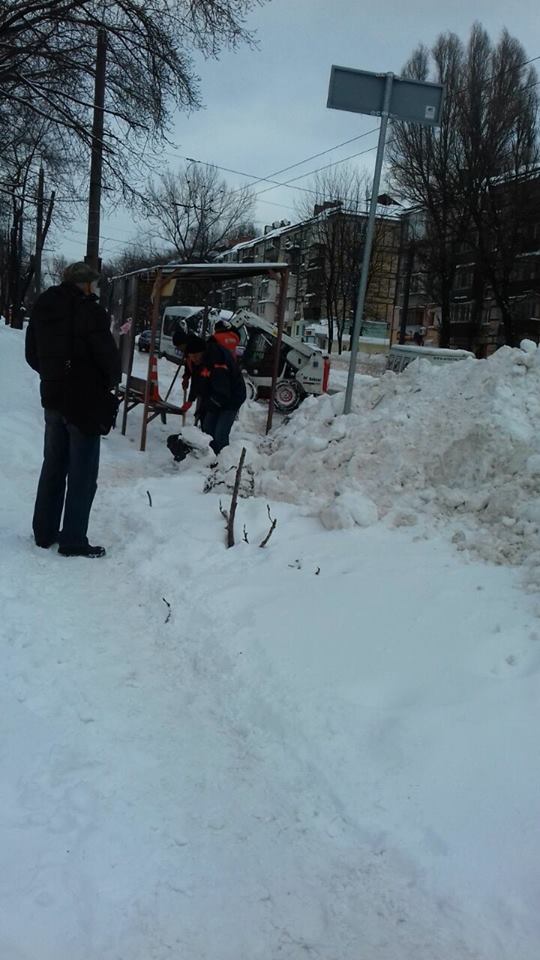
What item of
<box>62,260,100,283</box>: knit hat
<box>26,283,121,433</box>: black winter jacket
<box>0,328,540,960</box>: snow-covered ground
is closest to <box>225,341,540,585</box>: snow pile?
<box>0,328,540,960</box>: snow-covered ground

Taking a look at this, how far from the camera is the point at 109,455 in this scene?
905 centimetres

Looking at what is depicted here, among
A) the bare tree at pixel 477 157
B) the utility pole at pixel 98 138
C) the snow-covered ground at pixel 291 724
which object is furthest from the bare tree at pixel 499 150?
the snow-covered ground at pixel 291 724

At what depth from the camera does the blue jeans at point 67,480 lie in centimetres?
479

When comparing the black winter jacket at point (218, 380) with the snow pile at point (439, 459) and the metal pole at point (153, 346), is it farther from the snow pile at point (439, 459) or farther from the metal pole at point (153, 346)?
the metal pole at point (153, 346)

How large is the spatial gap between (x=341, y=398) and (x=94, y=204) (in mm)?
8532

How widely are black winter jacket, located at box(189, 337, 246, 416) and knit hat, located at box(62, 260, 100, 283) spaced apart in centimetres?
338

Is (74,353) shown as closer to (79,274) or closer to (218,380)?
(79,274)

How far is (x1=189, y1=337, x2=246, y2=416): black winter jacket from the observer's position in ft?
26.3

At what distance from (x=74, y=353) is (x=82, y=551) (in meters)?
1.33

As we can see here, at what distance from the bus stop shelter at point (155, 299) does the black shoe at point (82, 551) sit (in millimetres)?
4605

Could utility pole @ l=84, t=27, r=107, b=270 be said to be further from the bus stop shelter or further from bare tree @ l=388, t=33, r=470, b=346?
bare tree @ l=388, t=33, r=470, b=346

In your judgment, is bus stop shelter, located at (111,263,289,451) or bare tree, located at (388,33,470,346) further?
bare tree, located at (388,33,470,346)

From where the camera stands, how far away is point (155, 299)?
978 centimetres

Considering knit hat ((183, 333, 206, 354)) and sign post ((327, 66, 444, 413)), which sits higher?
sign post ((327, 66, 444, 413))
